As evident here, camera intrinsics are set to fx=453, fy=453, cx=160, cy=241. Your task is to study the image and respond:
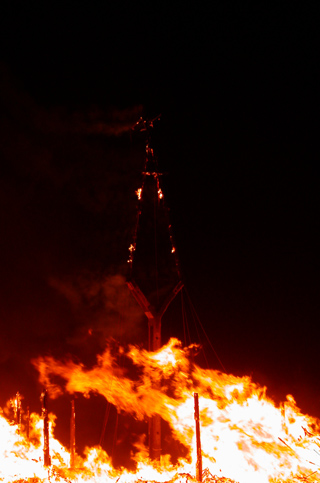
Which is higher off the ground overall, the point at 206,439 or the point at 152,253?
the point at 152,253

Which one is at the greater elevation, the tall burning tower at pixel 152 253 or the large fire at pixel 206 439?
the tall burning tower at pixel 152 253

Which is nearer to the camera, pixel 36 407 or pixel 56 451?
pixel 56 451

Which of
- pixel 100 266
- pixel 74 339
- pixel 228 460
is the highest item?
pixel 100 266

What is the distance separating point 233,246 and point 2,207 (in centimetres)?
895

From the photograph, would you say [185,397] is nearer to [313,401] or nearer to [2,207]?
[313,401]

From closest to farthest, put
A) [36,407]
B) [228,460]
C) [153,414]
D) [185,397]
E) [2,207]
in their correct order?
[228,460]
[153,414]
[185,397]
[2,207]
[36,407]

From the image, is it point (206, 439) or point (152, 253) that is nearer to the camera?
point (206, 439)

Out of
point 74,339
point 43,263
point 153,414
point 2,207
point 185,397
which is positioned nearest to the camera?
point 153,414

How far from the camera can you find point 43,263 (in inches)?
731

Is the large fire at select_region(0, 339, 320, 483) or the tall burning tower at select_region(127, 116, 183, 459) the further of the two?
the tall burning tower at select_region(127, 116, 183, 459)

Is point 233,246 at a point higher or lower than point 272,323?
higher

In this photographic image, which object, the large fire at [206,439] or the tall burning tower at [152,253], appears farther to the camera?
the tall burning tower at [152,253]

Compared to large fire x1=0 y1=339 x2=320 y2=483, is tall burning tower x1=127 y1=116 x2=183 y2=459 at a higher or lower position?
higher

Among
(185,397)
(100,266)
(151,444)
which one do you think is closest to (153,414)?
(151,444)
